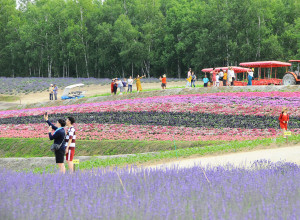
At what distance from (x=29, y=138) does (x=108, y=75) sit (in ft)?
258

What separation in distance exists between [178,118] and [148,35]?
194 feet

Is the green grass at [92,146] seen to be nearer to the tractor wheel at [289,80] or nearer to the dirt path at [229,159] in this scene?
the dirt path at [229,159]

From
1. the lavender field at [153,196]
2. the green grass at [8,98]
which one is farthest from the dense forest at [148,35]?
the lavender field at [153,196]

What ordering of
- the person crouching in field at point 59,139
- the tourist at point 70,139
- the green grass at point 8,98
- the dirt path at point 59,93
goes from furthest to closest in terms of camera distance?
the green grass at point 8,98
the dirt path at point 59,93
the tourist at point 70,139
the person crouching in field at point 59,139

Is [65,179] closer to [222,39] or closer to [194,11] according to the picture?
[222,39]

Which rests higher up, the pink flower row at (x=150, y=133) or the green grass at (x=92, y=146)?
the pink flower row at (x=150, y=133)

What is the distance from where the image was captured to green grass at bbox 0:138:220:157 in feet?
66.1

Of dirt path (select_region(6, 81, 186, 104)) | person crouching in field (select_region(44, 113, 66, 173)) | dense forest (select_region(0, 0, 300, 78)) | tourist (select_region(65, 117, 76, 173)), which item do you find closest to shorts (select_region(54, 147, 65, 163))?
person crouching in field (select_region(44, 113, 66, 173))

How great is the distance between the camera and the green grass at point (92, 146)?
66.1 ft

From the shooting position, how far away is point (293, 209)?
5730mm

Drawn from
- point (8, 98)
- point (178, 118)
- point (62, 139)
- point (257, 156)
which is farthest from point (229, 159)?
point (8, 98)

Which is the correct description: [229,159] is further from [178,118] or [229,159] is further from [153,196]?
[178,118]

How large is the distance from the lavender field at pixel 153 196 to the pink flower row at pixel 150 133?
1179 centimetres

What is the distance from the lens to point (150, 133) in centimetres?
2295
